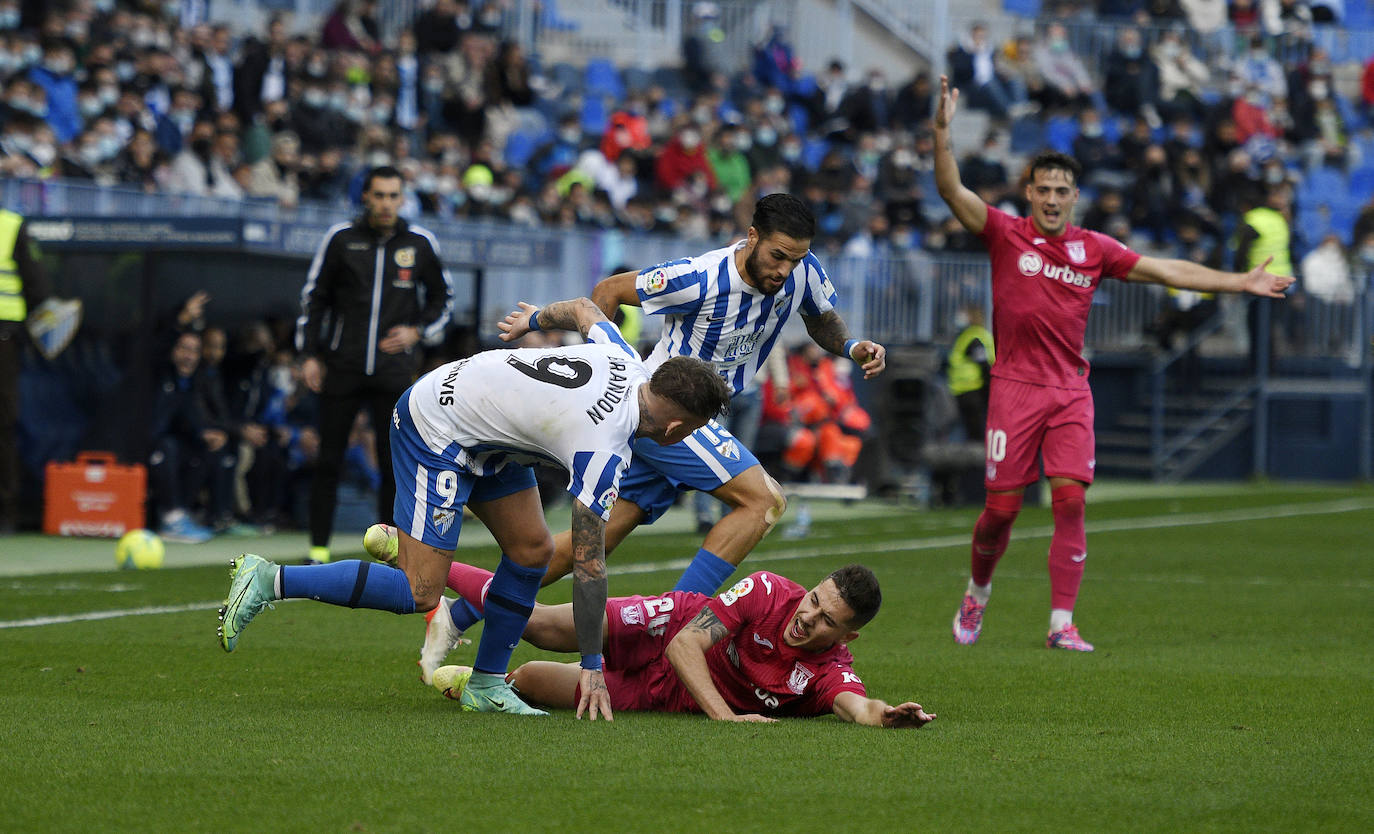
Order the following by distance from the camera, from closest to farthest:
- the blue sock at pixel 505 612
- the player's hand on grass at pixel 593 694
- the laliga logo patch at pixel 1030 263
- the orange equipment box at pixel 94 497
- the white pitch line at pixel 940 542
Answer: the player's hand on grass at pixel 593 694 → the blue sock at pixel 505 612 → the laliga logo patch at pixel 1030 263 → the white pitch line at pixel 940 542 → the orange equipment box at pixel 94 497

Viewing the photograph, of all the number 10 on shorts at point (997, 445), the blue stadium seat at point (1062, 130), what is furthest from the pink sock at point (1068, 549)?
the blue stadium seat at point (1062, 130)

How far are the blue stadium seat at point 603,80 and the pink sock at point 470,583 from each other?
784 inches

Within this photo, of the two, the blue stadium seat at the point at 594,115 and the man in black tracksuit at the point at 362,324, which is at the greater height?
the blue stadium seat at the point at 594,115

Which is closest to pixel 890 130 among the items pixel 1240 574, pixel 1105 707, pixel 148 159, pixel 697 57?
pixel 697 57

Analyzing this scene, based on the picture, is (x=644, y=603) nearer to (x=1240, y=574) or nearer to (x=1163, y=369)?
(x=1240, y=574)

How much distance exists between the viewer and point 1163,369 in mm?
23906

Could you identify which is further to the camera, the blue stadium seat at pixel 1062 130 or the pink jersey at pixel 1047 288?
the blue stadium seat at pixel 1062 130

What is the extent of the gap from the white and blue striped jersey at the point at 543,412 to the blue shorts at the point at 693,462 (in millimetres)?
1194

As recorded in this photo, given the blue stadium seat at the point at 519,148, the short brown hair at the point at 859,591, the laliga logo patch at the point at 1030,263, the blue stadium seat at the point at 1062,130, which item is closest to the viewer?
the short brown hair at the point at 859,591

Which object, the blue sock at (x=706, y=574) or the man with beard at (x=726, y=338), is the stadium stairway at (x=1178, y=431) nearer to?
the man with beard at (x=726, y=338)

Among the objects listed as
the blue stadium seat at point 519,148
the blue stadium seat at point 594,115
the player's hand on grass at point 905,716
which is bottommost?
the player's hand on grass at point 905,716

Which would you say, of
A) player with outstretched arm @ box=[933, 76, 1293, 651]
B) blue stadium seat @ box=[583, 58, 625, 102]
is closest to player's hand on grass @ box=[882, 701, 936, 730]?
player with outstretched arm @ box=[933, 76, 1293, 651]

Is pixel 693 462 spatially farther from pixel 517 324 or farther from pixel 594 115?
pixel 594 115

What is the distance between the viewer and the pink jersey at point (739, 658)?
632 centimetres
